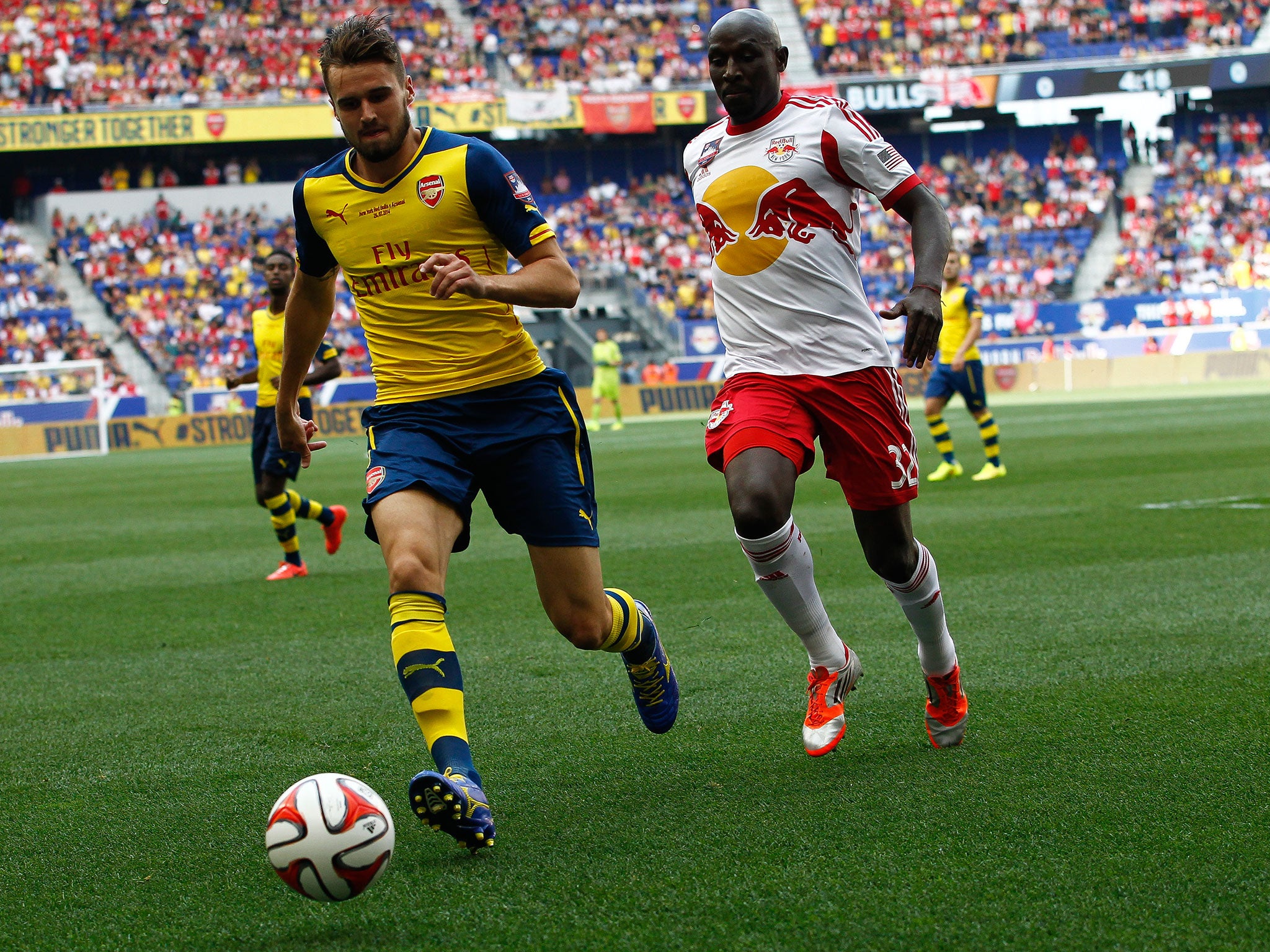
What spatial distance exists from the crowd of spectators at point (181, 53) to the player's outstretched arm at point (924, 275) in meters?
36.5

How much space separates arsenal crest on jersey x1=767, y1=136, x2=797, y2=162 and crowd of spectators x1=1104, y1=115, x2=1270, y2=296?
37113 millimetres

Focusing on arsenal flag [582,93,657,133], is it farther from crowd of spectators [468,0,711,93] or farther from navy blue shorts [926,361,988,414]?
navy blue shorts [926,361,988,414]

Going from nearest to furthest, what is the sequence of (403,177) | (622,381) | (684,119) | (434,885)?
(434,885), (403,177), (622,381), (684,119)

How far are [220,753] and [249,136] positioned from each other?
3697 centimetres

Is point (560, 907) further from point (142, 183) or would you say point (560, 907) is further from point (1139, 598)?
point (142, 183)

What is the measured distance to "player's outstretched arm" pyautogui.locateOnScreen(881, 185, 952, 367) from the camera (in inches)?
157

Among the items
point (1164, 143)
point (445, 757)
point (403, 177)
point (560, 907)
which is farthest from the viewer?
point (1164, 143)

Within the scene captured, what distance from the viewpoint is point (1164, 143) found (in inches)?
1745

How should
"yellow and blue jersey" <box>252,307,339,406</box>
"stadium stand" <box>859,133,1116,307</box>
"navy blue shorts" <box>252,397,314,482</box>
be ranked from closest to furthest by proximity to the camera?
"navy blue shorts" <box>252,397,314,482</box> < "yellow and blue jersey" <box>252,307,339,406</box> < "stadium stand" <box>859,133,1116,307</box>

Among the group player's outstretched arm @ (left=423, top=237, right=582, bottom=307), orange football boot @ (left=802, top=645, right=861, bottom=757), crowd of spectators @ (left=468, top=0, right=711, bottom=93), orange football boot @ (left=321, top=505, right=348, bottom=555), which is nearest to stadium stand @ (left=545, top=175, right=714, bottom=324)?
crowd of spectators @ (left=468, top=0, right=711, bottom=93)

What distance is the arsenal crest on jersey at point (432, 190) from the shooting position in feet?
12.9

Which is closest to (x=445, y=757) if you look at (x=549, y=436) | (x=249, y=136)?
(x=549, y=436)

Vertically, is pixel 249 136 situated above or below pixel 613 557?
above

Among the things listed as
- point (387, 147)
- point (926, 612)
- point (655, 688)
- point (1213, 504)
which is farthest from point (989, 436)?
point (387, 147)
